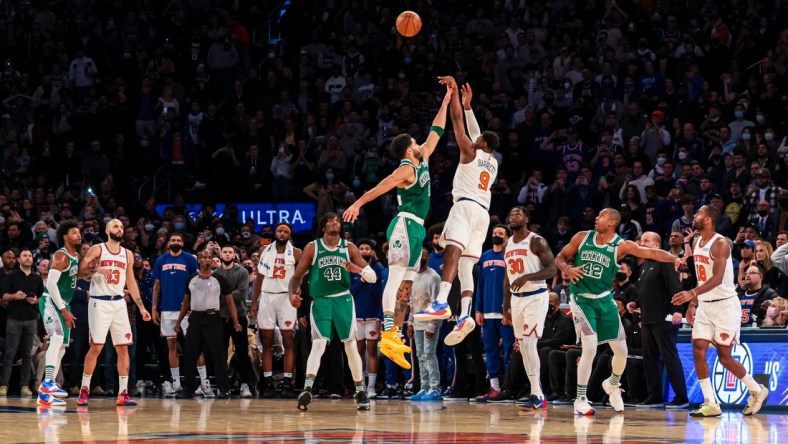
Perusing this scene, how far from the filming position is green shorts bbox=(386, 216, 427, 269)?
1215cm

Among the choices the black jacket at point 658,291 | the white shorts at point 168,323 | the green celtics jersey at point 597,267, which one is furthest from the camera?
the white shorts at point 168,323

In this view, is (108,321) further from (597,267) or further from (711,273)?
(711,273)

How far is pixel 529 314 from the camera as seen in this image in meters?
14.4

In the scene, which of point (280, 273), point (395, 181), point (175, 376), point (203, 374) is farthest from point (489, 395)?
point (395, 181)

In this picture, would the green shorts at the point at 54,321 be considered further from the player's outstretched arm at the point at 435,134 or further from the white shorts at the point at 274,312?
the player's outstretched arm at the point at 435,134

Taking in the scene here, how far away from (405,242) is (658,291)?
446cm

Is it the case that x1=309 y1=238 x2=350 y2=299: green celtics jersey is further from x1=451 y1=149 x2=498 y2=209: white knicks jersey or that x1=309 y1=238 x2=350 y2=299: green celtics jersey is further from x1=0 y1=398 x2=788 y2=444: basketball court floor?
x1=451 y1=149 x2=498 y2=209: white knicks jersey

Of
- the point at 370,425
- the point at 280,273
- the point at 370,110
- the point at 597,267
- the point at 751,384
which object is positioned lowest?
the point at 370,425

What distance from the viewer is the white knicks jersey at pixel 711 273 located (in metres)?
13.4

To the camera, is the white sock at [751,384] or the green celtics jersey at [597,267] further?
the green celtics jersey at [597,267]

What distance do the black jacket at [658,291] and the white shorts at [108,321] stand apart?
21.9 feet

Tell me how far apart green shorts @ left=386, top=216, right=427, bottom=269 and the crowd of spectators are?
486cm

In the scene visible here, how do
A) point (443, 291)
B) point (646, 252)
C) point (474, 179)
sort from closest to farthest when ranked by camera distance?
point (443, 291)
point (474, 179)
point (646, 252)

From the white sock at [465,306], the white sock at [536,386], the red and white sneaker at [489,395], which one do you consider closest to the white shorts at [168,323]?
the red and white sneaker at [489,395]
